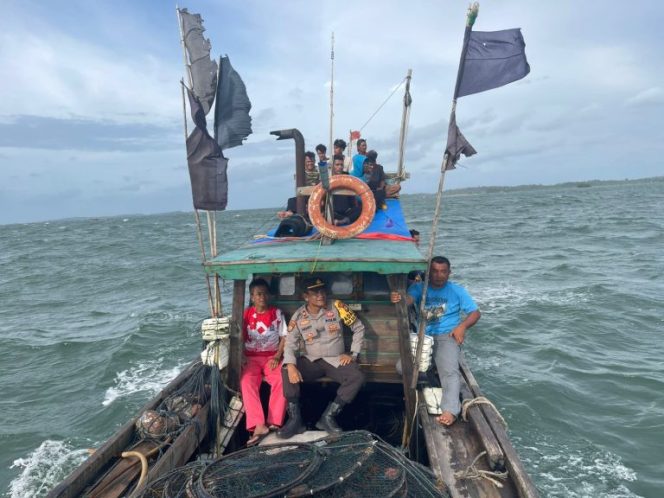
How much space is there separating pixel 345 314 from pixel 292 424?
1.37 meters

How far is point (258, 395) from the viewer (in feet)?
17.9

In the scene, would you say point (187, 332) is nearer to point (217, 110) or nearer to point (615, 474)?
point (217, 110)

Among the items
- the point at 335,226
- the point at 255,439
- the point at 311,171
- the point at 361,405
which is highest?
the point at 311,171

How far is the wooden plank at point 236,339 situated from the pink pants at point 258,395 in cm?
13

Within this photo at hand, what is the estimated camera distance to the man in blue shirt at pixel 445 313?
570cm

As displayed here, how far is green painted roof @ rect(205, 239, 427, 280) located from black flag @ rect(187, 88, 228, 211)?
0.79 meters

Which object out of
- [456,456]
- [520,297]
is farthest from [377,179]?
[520,297]

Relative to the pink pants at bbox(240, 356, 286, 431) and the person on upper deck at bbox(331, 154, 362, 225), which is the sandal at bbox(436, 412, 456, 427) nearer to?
the pink pants at bbox(240, 356, 286, 431)

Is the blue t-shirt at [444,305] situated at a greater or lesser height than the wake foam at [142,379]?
greater

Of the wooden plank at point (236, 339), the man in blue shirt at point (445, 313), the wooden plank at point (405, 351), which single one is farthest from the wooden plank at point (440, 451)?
the wooden plank at point (236, 339)

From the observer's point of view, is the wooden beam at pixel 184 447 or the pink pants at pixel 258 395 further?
the pink pants at pixel 258 395

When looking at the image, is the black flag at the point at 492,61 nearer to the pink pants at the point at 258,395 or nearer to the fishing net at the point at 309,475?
the fishing net at the point at 309,475

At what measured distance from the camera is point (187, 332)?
14195 mm

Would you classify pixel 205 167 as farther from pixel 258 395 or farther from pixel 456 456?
pixel 456 456
